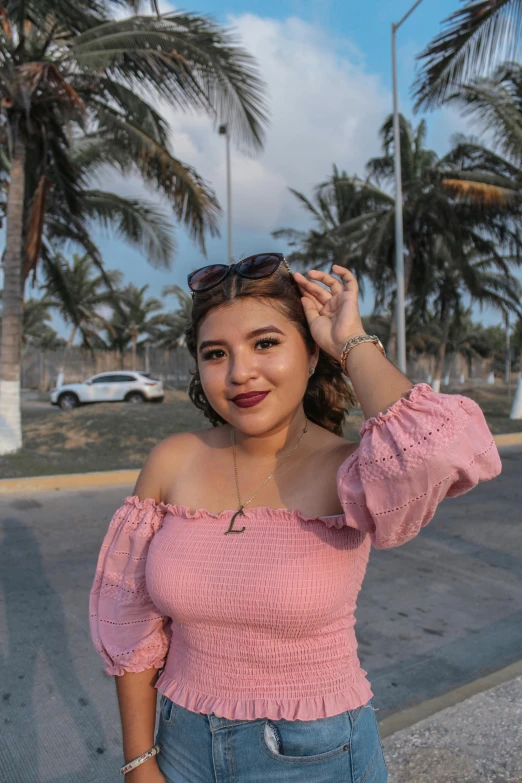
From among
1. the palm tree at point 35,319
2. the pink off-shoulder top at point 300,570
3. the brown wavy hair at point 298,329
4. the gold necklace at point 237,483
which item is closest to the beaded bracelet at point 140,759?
the pink off-shoulder top at point 300,570

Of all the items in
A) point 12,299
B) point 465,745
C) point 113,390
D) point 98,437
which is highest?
point 12,299

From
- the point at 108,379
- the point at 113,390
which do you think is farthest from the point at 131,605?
the point at 108,379

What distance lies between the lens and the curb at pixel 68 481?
8.18 meters

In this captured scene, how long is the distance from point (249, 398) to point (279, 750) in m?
0.75

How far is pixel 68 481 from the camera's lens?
28.3 feet

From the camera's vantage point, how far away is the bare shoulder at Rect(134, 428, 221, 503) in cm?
156

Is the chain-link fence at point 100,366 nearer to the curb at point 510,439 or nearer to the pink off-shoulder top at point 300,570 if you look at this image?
the curb at point 510,439

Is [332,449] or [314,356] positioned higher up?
[314,356]

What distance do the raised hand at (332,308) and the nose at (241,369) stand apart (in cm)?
16

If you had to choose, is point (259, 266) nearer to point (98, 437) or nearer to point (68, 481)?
point (68, 481)

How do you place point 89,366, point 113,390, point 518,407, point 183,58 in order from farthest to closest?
point 89,366 → point 113,390 → point 518,407 → point 183,58

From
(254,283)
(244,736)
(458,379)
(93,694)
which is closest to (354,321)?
(254,283)

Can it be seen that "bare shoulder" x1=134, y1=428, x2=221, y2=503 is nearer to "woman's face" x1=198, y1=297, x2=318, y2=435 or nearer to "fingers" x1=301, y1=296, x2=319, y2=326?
"woman's face" x1=198, y1=297, x2=318, y2=435

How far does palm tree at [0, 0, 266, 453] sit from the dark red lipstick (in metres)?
7.74
